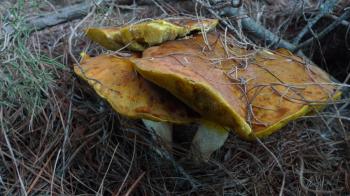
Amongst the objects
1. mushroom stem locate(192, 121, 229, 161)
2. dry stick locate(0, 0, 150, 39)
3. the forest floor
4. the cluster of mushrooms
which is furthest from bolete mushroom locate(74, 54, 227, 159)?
dry stick locate(0, 0, 150, 39)

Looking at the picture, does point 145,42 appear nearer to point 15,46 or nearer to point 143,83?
point 143,83

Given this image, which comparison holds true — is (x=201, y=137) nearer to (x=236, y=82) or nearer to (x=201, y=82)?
(x=236, y=82)

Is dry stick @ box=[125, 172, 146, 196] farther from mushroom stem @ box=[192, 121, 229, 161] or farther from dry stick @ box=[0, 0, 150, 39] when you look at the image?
dry stick @ box=[0, 0, 150, 39]

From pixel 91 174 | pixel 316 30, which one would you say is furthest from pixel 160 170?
pixel 316 30

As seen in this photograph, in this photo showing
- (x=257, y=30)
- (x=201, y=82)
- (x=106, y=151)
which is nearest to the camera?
(x=201, y=82)

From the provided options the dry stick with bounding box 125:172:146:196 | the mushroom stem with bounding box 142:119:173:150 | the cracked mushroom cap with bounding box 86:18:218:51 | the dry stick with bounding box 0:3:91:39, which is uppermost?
the cracked mushroom cap with bounding box 86:18:218:51

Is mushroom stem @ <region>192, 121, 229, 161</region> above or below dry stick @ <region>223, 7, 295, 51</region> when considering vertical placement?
below

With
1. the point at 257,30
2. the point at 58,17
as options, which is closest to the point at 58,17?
the point at 58,17
